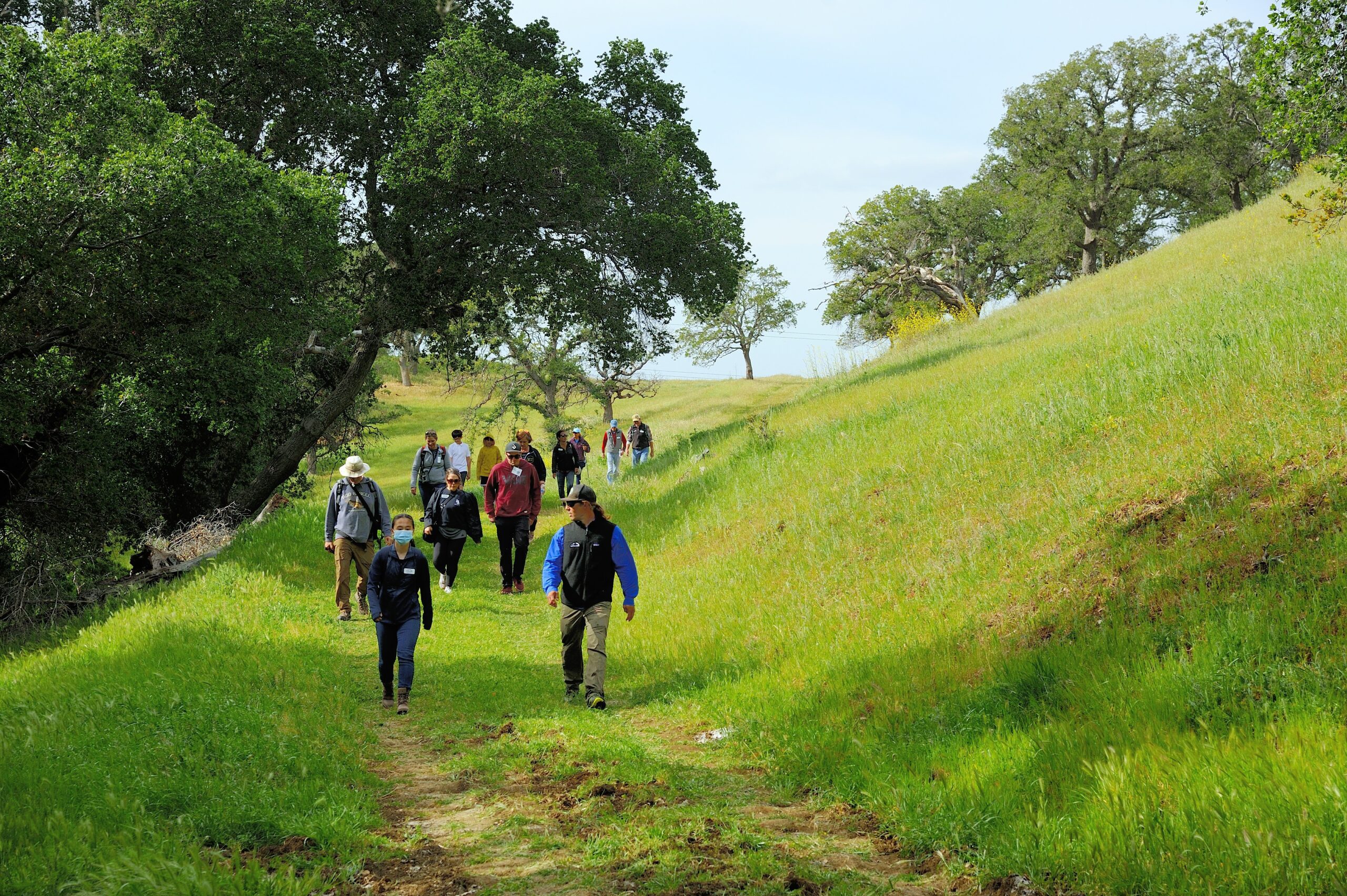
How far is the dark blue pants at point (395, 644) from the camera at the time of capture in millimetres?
8281

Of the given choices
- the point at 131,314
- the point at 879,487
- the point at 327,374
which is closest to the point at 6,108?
the point at 131,314

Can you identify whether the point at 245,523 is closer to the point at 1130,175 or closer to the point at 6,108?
the point at 6,108

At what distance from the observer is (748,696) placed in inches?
285

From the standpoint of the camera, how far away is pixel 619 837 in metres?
4.67

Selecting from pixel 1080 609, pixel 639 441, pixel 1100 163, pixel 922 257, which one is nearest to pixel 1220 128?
pixel 1100 163

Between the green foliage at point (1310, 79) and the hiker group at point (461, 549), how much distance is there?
946cm

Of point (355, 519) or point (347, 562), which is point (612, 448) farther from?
point (355, 519)

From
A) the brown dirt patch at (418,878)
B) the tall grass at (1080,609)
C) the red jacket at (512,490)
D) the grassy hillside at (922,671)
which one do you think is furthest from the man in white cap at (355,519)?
the brown dirt patch at (418,878)

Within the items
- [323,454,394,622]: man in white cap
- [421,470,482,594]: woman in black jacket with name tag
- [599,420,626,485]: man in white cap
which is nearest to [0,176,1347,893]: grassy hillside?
[421,470,482,594]: woman in black jacket with name tag

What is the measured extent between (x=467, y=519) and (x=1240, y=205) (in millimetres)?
47337

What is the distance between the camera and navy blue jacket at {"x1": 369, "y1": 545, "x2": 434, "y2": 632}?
8.36 m

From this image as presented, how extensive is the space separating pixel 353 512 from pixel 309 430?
11271mm

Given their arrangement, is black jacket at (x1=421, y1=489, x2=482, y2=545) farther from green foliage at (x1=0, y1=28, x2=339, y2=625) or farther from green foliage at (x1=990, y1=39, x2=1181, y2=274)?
green foliage at (x1=990, y1=39, x2=1181, y2=274)

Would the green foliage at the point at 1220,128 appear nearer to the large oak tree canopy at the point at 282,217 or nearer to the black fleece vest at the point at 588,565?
the large oak tree canopy at the point at 282,217
